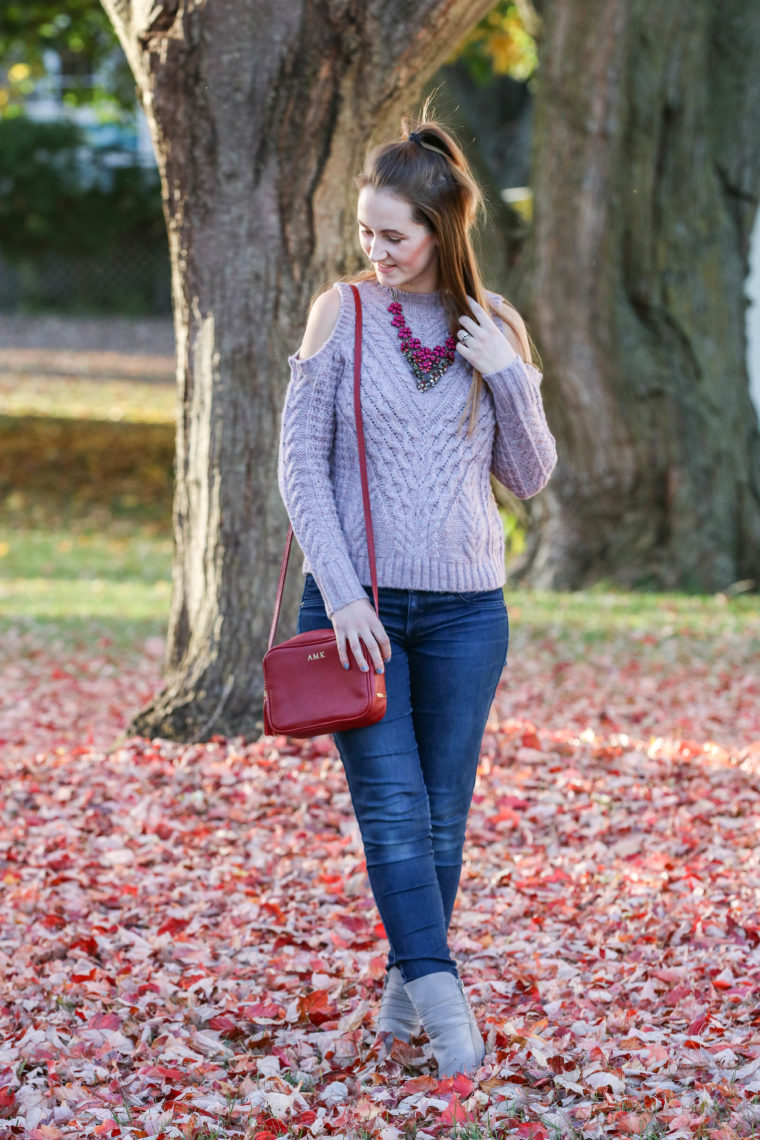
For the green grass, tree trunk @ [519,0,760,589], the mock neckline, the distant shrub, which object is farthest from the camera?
the distant shrub

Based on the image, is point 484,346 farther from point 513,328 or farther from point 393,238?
point 393,238

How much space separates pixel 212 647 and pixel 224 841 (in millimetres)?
1072

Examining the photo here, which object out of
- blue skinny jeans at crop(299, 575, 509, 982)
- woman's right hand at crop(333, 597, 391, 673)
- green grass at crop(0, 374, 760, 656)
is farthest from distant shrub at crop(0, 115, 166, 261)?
woman's right hand at crop(333, 597, 391, 673)

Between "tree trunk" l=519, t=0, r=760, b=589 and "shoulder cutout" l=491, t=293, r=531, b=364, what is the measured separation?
7.13 metres

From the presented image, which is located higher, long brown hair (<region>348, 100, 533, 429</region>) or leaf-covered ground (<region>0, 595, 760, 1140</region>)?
long brown hair (<region>348, 100, 533, 429</region>)

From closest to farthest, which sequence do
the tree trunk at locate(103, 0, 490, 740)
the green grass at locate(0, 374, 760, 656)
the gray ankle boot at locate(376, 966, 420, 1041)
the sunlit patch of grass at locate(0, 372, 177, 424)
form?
the gray ankle boot at locate(376, 966, 420, 1041)
the tree trunk at locate(103, 0, 490, 740)
the green grass at locate(0, 374, 760, 656)
the sunlit patch of grass at locate(0, 372, 177, 424)

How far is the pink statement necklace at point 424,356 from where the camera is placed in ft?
9.87

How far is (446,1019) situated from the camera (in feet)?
9.90

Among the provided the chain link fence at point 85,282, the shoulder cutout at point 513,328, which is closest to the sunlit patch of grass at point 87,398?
the chain link fence at point 85,282

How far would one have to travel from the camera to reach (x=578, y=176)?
32.7 feet

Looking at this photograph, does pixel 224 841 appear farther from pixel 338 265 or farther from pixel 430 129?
pixel 430 129

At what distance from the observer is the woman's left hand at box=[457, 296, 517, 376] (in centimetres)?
297

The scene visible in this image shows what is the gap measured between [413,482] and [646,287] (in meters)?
7.75

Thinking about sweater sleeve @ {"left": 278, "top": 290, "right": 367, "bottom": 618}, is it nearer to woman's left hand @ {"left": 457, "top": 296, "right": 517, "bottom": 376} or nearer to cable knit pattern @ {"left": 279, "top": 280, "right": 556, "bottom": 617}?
cable knit pattern @ {"left": 279, "top": 280, "right": 556, "bottom": 617}
